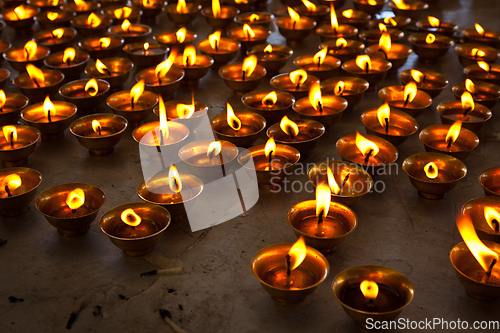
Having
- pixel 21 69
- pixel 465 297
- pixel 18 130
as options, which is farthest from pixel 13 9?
pixel 465 297

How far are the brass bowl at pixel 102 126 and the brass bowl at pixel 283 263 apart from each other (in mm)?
1593

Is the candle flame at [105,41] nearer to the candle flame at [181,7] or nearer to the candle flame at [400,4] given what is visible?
the candle flame at [181,7]

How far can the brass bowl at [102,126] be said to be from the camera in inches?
138

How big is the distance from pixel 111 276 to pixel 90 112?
2033 millimetres

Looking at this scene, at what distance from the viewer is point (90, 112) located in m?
4.23

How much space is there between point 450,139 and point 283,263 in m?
1.64

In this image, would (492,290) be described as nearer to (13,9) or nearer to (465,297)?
(465,297)

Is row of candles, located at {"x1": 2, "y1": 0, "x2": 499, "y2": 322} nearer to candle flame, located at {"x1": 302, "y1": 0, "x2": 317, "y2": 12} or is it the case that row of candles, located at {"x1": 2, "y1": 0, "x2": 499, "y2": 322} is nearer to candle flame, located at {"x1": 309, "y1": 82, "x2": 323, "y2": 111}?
candle flame, located at {"x1": 309, "y1": 82, "x2": 323, "y2": 111}

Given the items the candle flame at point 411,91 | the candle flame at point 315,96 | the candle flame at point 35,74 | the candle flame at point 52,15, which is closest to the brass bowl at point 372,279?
the candle flame at point 315,96

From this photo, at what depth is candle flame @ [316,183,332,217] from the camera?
2.71 m

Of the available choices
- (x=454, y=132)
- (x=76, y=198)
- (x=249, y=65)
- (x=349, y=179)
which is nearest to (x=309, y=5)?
(x=249, y=65)

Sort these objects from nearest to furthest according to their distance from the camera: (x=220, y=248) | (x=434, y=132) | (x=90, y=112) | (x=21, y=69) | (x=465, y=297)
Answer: (x=465, y=297) < (x=220, y=248) < (x=434, y=132) < (x=90, y=112) < (x=21, y=69)

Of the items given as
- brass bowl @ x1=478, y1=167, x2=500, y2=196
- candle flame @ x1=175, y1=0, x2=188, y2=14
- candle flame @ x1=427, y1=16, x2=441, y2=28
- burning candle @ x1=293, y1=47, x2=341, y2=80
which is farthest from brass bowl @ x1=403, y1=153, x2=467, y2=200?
candle flame @ x1=175, y1=0, x2=188, y2=14

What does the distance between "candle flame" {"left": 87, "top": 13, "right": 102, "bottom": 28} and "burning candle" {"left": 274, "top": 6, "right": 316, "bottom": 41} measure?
2014 mm
